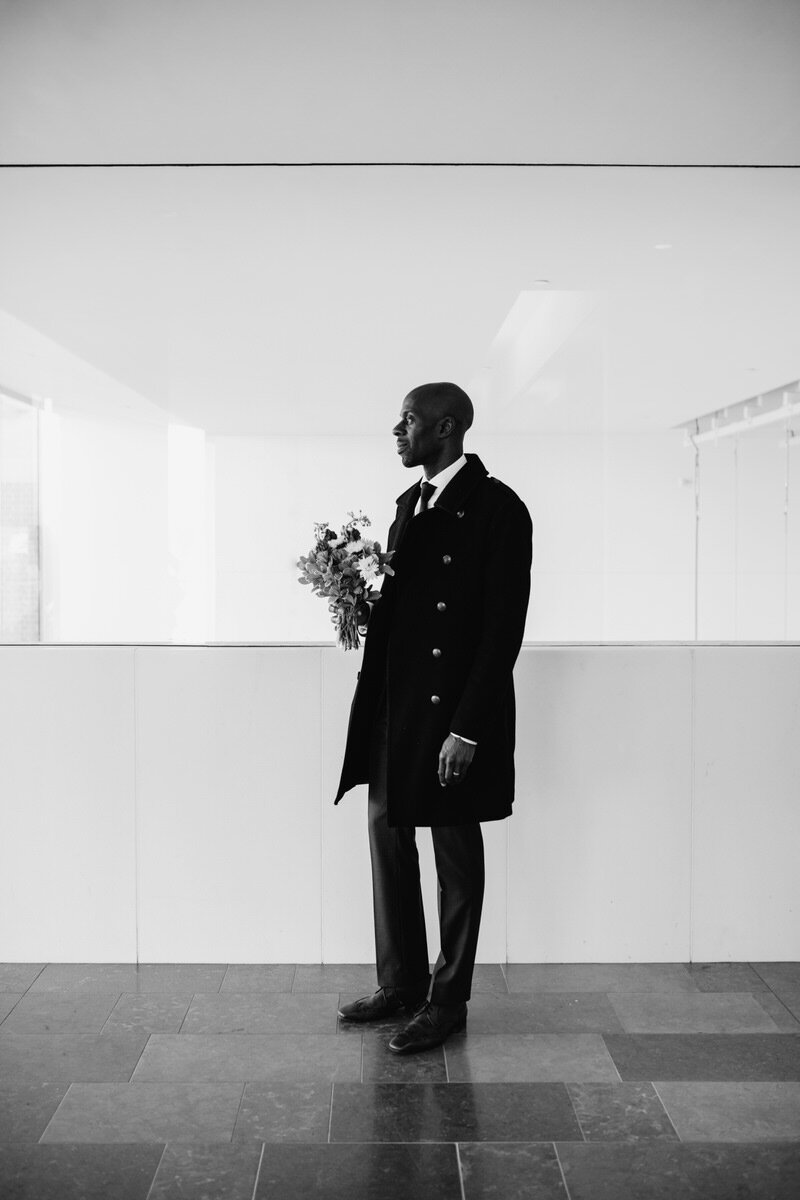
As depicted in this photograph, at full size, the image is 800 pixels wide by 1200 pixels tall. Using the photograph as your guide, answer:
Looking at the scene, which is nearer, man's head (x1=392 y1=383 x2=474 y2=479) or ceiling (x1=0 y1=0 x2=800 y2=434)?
man's head (x1=392 y1=383 x2=474 y2=479)

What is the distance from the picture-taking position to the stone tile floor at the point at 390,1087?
2316mm

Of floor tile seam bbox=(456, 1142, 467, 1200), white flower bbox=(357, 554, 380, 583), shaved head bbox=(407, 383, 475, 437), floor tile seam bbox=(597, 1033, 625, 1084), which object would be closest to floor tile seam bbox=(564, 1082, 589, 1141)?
floor tile seam bbox=(597, 1033, 625, 1084)

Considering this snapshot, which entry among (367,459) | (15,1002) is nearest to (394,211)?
(367,459)

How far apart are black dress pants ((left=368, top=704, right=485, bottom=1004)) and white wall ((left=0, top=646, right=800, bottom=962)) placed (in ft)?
1.57

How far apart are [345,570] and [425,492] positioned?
1.06 feet

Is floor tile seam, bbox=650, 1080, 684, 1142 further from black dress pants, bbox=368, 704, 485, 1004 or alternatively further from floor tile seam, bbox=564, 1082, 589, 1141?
black dress pants, bbox=368, 704, 485, 1004

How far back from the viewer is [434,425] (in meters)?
3.02

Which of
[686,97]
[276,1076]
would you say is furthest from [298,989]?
[686,97]

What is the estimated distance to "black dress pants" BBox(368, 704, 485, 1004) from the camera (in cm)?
302

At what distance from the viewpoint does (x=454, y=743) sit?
2.87 metres

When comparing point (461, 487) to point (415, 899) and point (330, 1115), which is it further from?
point (330, 1115)

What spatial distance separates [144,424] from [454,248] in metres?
1.15

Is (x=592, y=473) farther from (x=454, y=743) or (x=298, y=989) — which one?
(x=298, y=989)

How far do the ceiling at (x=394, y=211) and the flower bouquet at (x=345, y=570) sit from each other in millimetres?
782
